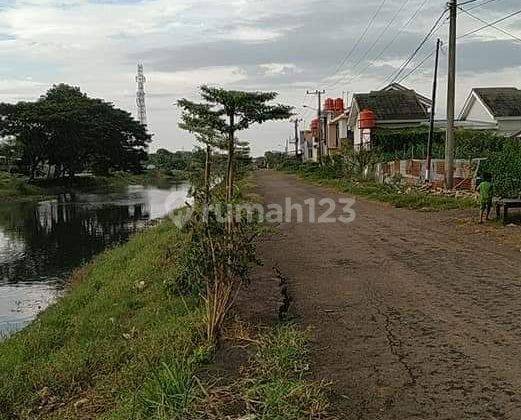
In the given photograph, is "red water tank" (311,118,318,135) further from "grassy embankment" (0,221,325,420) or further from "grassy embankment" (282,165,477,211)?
"grassy embankment" (0,221,325,420)

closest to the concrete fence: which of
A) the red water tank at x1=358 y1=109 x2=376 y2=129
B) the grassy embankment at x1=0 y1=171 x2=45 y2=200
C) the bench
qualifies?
the bench

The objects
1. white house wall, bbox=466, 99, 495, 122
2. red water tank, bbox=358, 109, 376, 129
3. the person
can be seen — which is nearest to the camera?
the person

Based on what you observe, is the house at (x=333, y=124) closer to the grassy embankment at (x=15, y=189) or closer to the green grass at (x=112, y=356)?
the grassy embankment at (x=15, y=189)

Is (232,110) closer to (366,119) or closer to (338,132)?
(366,119)

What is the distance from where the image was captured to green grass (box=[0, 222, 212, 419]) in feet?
16.0

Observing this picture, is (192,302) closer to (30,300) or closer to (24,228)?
(30,300)

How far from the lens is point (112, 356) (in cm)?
745

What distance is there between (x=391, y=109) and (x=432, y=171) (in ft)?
64.5

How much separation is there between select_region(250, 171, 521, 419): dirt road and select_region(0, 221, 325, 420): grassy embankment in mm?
417

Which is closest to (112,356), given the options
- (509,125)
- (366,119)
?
(366,119)

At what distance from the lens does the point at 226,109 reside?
9.33 m

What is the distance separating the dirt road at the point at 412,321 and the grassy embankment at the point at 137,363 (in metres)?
0.42

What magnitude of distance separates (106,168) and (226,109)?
212ft

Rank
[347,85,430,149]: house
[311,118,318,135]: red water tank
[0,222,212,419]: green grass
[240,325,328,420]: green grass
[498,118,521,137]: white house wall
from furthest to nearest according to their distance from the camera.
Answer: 1. [311,118,318,135]: red water tank
2. [347,85,430,149]: house
3. [498,118,521,137]: white house wall
4. [0,222,212,419]: green grass
5. [240,325,328,420]: green grass
